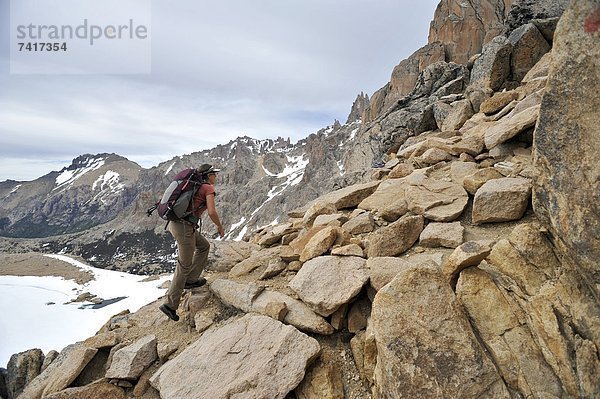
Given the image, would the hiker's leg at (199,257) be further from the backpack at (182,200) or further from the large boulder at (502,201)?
the large boulder at (502,201)

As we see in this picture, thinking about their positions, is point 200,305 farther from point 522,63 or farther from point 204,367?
point 522,63

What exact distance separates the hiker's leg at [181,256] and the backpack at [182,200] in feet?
0.86

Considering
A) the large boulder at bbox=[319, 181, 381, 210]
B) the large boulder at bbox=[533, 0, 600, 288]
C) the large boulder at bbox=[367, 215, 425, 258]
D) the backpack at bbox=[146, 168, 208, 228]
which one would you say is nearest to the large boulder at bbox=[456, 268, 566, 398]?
the large boulder at bbox=[533, 0, 600, 288]

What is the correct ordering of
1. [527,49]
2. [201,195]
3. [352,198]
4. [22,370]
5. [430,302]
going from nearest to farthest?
Result: [430,302]
[201,195]
[22,370]
[352,198]
[527,49]

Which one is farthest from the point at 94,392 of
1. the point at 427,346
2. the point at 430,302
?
the point at 430,302

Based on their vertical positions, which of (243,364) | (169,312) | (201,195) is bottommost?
(243,364)

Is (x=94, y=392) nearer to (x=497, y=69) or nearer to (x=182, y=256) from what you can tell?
(x=182, y=256)

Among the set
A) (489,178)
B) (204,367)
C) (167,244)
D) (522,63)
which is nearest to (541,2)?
(522,63)

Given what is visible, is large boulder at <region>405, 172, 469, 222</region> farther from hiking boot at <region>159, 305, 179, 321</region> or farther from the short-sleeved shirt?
hiking boot at <region>159, 305, 179, 321</region>

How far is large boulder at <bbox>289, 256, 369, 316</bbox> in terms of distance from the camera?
243 inches

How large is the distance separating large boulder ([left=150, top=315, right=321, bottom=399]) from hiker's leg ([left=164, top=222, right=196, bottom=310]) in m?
2.02

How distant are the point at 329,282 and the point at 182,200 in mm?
4138

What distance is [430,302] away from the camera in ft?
15.5

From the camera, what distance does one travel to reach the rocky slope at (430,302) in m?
4.23
